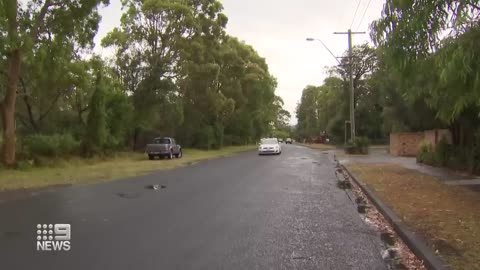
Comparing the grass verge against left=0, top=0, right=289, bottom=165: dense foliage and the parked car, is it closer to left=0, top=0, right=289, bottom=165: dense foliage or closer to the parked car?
left=0, top=0, right=289, bottom=165: dense foliage

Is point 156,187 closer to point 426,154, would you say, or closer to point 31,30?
point 31,30

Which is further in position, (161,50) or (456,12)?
(161,50)

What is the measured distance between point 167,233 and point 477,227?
525 centimetres

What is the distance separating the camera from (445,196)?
1291 cm

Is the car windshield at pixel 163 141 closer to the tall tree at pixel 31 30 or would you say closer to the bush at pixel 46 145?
the bush at pixel 46 145

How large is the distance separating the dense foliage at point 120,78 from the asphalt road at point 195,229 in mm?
10931

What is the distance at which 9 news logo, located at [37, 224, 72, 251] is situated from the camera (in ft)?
25.8

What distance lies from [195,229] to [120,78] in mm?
37455

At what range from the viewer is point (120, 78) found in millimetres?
44906

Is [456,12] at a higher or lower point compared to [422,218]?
higher

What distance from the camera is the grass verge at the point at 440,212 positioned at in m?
7.06

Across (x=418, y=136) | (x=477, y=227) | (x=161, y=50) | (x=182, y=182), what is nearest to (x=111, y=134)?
A: (x=161, y=50)

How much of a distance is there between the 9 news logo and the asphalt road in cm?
12

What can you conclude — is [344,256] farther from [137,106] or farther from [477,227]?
[137,106]
